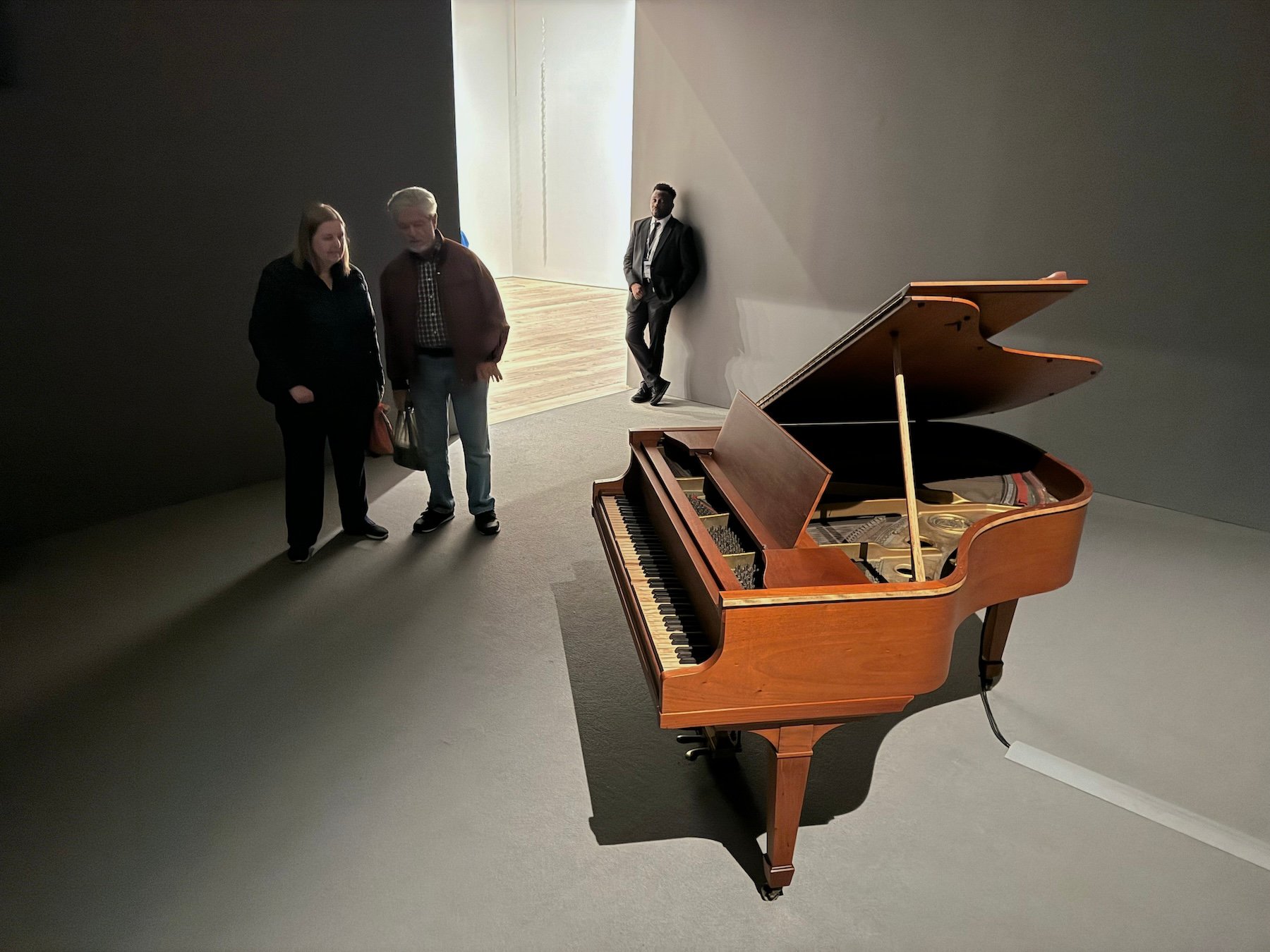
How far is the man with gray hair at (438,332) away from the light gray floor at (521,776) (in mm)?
605

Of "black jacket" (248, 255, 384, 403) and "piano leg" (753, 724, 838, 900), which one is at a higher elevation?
"black jacket" (248, 255, 384, 403)

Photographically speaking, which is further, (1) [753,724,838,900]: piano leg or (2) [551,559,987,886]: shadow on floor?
(2) [551,559,987,886]: shadow on floor

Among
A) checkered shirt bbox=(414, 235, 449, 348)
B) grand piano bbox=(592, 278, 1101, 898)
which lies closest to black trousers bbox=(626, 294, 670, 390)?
checkered shirt bbox=(414, 235, 449, 348)

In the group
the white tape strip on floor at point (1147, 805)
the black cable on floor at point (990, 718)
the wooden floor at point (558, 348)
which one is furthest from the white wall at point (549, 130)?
the white tape strip on floor at point (1147, 805)

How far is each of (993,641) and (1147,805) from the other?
687 mm

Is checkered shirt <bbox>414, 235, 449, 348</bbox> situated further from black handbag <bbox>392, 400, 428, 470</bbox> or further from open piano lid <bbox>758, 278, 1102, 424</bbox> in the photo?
open piano lid <bbox>758, 278, 1102, 424</bbox>

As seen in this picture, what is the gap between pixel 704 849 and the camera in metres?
2.35

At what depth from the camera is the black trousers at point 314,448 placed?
3.78m

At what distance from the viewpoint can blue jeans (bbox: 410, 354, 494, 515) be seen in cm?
401

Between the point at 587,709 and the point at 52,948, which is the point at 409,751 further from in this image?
the point at 52,948

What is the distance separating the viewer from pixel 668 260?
6484mm

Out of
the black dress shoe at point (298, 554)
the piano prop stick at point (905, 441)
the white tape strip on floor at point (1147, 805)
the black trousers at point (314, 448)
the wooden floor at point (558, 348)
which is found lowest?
the white tape strip on floor at point (1147, 805)

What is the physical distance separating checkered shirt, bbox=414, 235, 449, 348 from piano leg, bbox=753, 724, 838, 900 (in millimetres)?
2494

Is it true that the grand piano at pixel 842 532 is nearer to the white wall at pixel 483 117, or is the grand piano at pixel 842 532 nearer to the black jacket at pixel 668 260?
the black jacket at pixel 668 260
